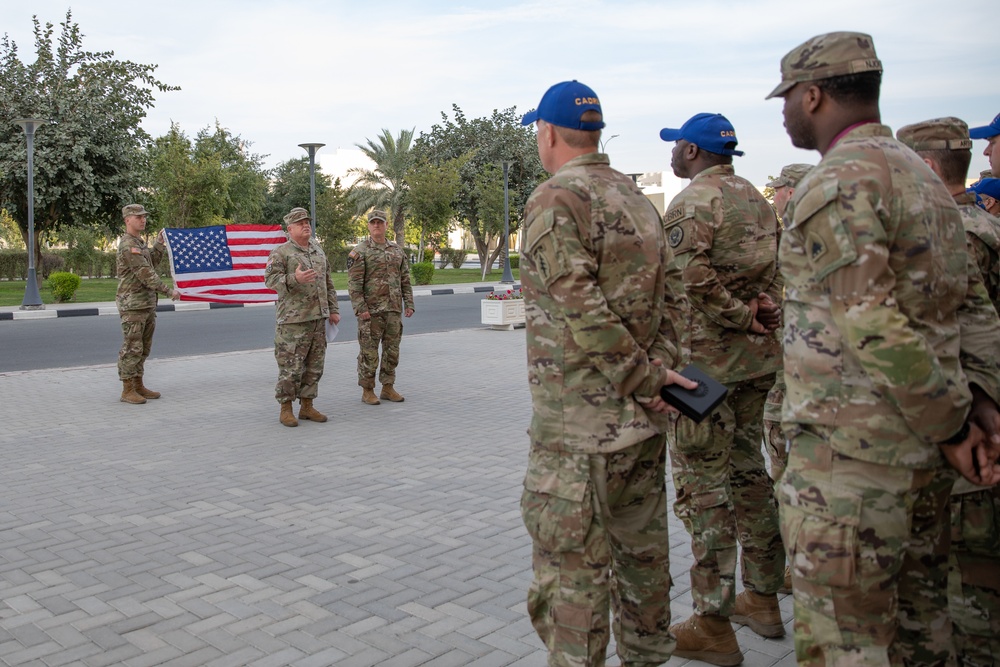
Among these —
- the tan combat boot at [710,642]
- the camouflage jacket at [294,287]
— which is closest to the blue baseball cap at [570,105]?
the tan combat boot at [710,642]

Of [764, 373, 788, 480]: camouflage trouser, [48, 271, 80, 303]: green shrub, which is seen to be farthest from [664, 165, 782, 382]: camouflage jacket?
[48, 271, 80, 303]: green shrub

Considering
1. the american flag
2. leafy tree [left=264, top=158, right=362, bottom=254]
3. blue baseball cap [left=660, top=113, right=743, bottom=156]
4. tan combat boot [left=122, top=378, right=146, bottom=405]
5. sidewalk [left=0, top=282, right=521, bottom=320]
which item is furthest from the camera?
leafy tree [left=264, top=158, right=362, bottom=254]

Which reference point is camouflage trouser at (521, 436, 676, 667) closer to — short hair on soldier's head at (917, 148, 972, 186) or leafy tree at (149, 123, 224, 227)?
short hair on soldier's head at (917, 148, 972, 186)

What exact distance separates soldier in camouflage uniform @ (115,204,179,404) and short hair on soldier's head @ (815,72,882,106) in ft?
27.7

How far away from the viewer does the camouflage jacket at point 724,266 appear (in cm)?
374

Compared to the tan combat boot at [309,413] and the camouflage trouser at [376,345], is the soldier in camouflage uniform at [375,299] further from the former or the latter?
the tan combat boot at [309,413]

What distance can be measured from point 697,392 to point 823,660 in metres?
0.85

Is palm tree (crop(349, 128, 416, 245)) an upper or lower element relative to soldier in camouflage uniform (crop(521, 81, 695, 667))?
upper

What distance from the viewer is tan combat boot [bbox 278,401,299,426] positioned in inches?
330

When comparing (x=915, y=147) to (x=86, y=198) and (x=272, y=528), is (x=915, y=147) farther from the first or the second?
(x=86, y=198)

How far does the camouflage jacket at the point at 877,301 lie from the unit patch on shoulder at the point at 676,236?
133 cm

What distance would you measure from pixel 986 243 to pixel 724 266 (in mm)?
1023

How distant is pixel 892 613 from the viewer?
234 cm

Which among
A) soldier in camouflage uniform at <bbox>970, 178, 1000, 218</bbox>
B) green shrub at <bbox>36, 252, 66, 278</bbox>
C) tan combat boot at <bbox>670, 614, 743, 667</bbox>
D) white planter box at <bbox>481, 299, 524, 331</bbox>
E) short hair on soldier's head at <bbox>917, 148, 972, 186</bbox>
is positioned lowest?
tan combat boot at <bbox>670, 614, 743, 667</bbox>
